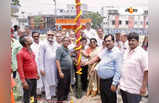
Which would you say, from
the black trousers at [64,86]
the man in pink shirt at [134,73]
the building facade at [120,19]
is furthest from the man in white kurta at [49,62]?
the man in pink shirt at [134,73]

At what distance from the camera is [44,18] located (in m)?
2.70

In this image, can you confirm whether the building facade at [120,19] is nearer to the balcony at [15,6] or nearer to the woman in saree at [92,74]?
the woman in saree at [92,74]

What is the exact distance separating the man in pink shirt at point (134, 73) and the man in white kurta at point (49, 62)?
4.14 ft

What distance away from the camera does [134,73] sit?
1.95 meters

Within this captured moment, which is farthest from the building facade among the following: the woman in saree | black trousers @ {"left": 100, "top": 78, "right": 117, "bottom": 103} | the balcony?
the balcony

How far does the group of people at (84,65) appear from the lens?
1980 millimetres

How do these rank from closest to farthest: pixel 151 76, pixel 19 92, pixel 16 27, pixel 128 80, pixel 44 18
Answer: pixel 151 76, pixel 128 80, pixel 44 18, pixel 19 92, pixel 16 27

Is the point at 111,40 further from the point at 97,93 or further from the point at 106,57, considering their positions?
the point at 97,93

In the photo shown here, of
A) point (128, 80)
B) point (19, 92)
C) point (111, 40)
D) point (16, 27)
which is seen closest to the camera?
point (128, 80)

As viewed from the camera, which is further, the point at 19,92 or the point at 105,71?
the point at 19,92

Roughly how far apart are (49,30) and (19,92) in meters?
1.07

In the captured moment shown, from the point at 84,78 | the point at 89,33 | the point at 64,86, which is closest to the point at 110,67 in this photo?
the point at 64,86

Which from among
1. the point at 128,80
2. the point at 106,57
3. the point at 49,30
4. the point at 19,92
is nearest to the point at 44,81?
the point at 19,92

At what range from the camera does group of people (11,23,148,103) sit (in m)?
1.98
